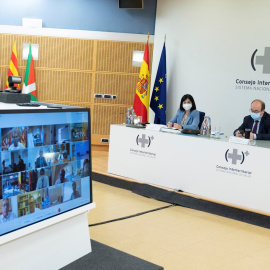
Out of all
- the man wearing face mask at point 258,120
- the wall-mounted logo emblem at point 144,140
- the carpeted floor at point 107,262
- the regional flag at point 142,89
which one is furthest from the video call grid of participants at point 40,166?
the regional flag at point 142,89

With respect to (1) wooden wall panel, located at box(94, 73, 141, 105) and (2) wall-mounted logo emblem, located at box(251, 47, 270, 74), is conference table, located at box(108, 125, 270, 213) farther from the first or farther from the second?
(1) wooden wall panel, located at box(94, 73, 141, 105)

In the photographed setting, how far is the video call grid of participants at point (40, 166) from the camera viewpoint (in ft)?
6.37

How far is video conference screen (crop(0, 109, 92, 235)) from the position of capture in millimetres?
1941

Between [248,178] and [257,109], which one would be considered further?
[257,109]

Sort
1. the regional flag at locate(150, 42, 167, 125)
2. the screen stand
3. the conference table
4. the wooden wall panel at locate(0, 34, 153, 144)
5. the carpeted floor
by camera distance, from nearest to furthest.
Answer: the screen stand, the carpeted floor, the conference table, the regional flag at locate(150, 42, 167, 125), the wooden wall panel at locate(0, 34, 153, 144)

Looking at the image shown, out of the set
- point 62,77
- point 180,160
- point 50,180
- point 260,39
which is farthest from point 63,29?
point 50,180

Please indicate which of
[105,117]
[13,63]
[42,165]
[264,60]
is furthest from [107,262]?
[13,63]

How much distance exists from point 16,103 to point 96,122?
566 centimetres

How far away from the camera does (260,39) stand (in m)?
6.39

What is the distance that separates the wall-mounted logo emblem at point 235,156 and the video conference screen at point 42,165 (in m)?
2.44

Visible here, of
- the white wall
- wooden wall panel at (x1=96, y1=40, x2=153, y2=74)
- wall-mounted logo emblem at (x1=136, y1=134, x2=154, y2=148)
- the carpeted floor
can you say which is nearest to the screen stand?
the carpeted floor

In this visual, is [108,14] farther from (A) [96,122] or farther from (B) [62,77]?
(A) [96,122]

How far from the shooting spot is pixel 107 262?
8.47ft

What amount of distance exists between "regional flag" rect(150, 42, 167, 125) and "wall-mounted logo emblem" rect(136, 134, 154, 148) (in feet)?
7.74
